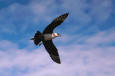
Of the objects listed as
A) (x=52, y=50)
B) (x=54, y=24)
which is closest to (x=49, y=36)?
(x=54, y=24)

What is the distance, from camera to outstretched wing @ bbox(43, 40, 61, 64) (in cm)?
2445

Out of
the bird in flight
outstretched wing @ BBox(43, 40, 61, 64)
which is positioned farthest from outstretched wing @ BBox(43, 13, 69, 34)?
outstretched wing @ BBox(43, 40, 61, 64)

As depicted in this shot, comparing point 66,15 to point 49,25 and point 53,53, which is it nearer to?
point 49,25

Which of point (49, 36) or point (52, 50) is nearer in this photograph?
point (49, 36)

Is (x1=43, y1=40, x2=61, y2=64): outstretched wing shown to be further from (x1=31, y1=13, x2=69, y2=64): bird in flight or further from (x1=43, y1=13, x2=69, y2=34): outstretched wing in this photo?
(x1=43, y1=13, x2=69, y2=34): outstretched wing

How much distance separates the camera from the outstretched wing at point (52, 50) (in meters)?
24.5

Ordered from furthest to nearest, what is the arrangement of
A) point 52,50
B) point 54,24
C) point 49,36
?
1. point 52,50
2. point 49,36
3. point 54,24

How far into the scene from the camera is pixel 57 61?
25.4 metres

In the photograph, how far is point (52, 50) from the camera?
81.9 ft

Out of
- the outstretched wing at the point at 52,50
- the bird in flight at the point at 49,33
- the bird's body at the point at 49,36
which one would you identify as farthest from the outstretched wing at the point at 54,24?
the outstretched wing at the point at 52,50

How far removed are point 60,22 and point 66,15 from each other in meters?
1.07

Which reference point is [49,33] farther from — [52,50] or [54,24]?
[52,50]

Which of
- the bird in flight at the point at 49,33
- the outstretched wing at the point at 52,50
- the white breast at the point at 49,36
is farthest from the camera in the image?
the outstretched wing at the point at 52,50

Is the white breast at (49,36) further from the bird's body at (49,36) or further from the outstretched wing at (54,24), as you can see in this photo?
the outstretched wing at (54,24)
